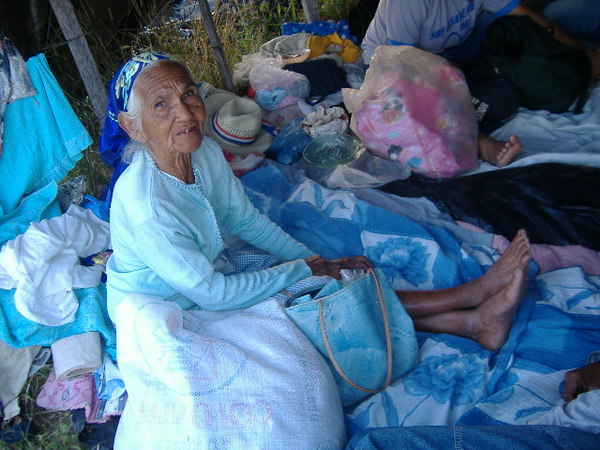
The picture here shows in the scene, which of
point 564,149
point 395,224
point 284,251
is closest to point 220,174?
point 284,251

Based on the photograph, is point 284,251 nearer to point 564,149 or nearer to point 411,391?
point 411,391

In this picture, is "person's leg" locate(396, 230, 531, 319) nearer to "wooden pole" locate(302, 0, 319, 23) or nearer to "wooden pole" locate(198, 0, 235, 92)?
"wooden pole" locate(198, 0, 235, 92)

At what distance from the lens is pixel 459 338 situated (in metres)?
1.96

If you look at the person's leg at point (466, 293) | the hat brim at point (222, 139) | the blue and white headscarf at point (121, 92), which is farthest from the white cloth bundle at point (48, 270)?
the person's leg at point (466, 293)

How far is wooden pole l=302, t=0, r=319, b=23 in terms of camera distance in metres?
4.93

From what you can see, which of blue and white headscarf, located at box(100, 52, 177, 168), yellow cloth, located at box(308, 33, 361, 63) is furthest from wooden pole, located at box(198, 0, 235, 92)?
blue and white headscarf, located at box(100, 52, 177, 168)

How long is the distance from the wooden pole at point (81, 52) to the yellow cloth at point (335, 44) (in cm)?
185

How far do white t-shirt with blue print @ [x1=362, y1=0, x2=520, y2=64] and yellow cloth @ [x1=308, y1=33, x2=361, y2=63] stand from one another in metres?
0.72

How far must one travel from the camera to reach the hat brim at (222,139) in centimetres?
336

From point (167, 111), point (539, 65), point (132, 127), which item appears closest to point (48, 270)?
point (132, 127)

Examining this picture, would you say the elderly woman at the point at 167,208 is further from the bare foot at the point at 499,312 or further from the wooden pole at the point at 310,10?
the wooden pole at the point at 310,10

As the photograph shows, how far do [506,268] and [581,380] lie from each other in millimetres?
504

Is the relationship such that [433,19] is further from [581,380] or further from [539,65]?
[581,380]

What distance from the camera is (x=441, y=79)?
2.98m
